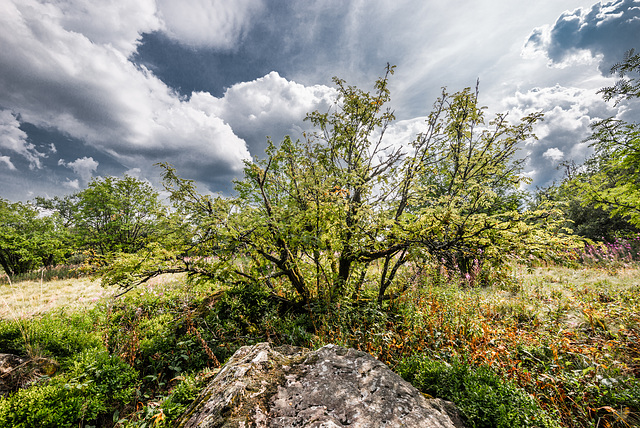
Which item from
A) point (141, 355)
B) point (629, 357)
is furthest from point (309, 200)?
point (629, 357)

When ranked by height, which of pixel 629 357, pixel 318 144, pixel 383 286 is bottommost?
pixel 629 357

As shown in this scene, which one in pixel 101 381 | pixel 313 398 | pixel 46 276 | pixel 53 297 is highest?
pixel 46 276

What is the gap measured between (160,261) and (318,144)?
4.16 metres

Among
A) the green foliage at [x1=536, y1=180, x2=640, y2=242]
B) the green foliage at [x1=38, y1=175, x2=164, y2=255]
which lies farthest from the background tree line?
the green foliage at [x1=536, y1=180, x2=640, y2=242]

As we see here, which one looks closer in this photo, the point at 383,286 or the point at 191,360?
the point at 191,360

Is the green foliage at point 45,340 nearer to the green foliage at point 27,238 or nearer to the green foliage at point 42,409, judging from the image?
the green foliage at point 42,409

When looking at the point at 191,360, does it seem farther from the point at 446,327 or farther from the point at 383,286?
the point at 446,327

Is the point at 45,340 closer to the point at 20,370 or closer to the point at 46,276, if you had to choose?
the point at 20,370

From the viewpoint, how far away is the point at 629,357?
3.09 metres

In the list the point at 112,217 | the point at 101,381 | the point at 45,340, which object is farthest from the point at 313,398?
the point at 112,217

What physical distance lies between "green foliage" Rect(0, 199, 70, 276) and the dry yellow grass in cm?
254

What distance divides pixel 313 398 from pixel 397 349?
2340 millimetres

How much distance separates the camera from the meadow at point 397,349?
241 centimetres

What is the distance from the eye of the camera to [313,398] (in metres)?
1.89
